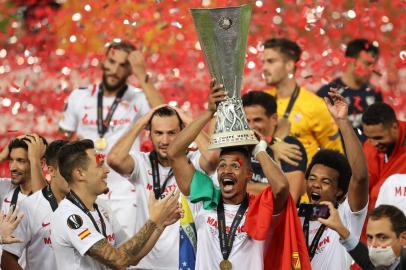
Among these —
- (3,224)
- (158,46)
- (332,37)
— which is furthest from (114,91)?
(3,224)

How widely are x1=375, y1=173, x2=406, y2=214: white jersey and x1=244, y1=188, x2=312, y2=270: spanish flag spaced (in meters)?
1.58

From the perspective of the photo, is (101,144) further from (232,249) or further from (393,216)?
(393,216)

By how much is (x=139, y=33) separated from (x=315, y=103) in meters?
2.31

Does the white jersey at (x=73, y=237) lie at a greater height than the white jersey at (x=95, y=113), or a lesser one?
lesser

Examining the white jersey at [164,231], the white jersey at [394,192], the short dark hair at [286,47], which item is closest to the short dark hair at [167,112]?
the white jersey at [164,231]

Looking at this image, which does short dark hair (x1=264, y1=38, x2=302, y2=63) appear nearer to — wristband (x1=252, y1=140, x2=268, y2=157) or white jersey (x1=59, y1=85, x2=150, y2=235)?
white jersey (x1=59, y1=85, x2=150, y2=235)

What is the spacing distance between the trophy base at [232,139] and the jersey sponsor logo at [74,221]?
1054 millimetres

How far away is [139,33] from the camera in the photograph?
14.3m

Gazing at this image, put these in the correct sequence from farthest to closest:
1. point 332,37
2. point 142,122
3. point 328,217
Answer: point 332,37
point 142,122
point 328,217

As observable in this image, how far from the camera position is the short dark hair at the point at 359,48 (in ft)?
45.4

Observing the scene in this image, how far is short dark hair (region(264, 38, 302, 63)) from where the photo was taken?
13.3m

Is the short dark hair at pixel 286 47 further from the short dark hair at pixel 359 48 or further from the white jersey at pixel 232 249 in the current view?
the white jersey at pixel 232 249

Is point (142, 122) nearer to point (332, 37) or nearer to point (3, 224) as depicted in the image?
point (3, 224)

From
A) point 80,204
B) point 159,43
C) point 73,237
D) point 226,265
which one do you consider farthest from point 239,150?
point 159,43
